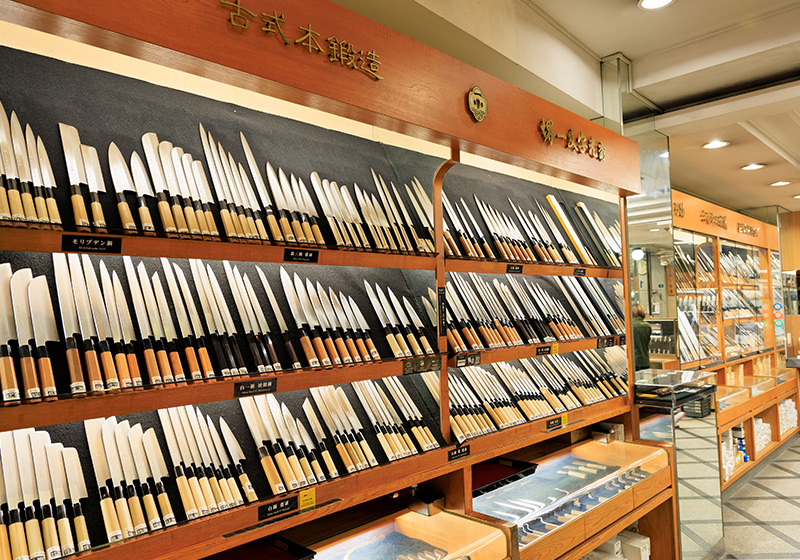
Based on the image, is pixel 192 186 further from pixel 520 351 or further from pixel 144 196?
pixel 520 351

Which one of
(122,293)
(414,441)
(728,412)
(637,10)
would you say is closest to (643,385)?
(414,441)

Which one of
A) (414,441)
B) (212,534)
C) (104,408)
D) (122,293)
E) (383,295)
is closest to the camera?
(104,408)

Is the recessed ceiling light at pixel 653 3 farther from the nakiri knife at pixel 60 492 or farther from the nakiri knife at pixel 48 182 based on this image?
the nakiri knife at pixel 60 492

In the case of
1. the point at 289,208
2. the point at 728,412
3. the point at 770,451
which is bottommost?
the point at 770,451

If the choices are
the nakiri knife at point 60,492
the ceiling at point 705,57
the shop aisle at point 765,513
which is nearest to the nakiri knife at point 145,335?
the nakiri knife at point 60,492

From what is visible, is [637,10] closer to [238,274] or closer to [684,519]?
[238,274]

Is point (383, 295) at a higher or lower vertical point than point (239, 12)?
lower

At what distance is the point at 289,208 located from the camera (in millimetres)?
1916

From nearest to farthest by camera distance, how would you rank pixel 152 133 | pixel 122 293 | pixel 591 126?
pixel 122 293, pixel 152 133, pixel 591 126

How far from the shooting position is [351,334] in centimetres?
198

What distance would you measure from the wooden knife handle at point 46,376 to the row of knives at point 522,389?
140 centimetres

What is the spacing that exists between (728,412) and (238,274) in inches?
208

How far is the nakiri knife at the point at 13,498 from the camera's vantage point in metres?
1.21

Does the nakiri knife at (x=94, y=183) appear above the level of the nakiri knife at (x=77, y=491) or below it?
above
